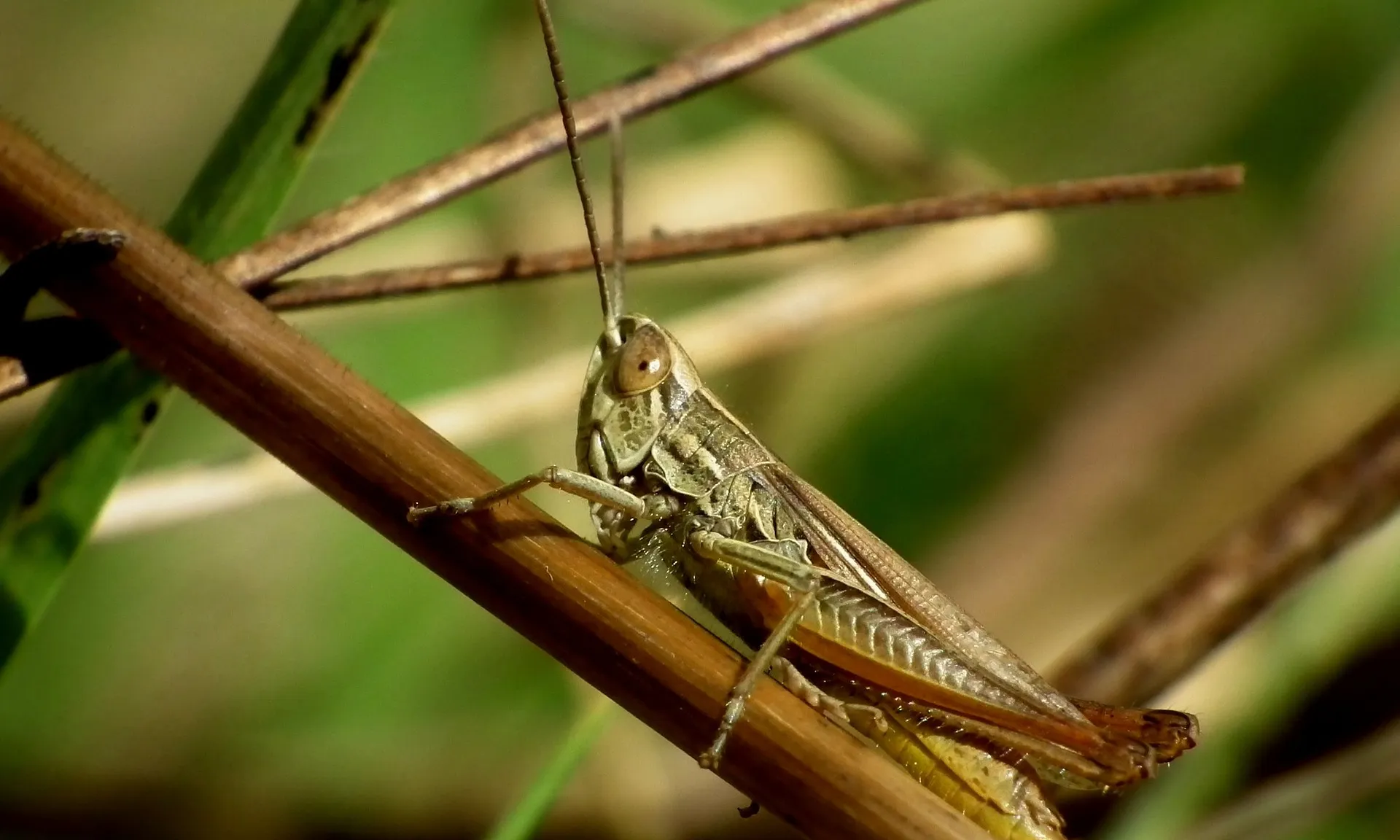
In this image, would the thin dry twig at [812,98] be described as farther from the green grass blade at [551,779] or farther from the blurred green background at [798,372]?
the green grass blade at [551,779]

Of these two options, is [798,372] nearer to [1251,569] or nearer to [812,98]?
[812,98]

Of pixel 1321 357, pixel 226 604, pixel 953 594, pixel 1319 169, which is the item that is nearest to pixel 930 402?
pixel 953 594

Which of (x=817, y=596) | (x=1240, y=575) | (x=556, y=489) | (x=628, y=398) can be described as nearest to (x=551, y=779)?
(x=556, y=489)

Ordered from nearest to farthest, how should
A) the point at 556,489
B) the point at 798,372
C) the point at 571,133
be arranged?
the point at 571,133 < the point at 556,489 < the point at 798,372

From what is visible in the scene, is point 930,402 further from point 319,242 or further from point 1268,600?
point 319,242

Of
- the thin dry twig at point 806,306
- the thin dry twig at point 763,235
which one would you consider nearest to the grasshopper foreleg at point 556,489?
the thin dry twig at point 763,235

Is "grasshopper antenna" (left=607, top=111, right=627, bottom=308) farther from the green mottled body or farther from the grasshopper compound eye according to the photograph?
the green mottled body
